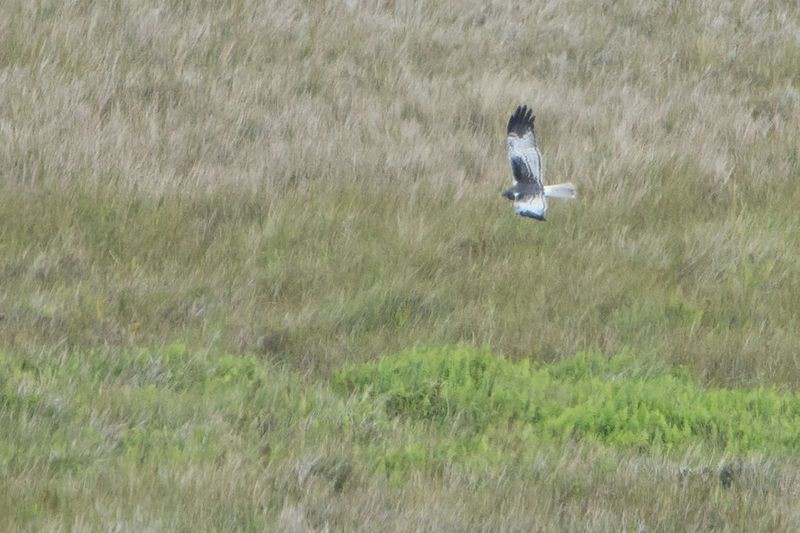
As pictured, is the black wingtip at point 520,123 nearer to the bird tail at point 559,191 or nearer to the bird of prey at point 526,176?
the bird of prey at point 526,176

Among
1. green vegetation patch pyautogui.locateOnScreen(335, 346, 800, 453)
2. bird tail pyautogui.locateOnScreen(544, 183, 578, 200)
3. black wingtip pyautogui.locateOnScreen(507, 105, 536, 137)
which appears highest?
black wingtip pyautogui.locateOnScreen(507, 105, 536, 137)

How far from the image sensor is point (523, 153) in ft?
25.8

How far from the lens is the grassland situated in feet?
15.2

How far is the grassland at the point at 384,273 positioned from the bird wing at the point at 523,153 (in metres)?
0.49

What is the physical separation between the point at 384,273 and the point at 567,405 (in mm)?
1990

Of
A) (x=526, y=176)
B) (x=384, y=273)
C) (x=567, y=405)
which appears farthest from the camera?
(x=526, y=176)

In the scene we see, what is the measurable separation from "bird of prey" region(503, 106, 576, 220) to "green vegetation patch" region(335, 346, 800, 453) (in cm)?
135

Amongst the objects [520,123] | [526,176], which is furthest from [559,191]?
[520,123]

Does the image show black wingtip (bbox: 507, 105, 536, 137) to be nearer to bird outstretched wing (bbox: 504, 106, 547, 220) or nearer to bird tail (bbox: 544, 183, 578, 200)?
bird outstretched wing (bbox: 504, 106, 547, 220)

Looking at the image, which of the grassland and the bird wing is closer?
the grassland

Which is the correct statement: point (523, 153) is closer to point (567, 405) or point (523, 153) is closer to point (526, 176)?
point (526, 176)

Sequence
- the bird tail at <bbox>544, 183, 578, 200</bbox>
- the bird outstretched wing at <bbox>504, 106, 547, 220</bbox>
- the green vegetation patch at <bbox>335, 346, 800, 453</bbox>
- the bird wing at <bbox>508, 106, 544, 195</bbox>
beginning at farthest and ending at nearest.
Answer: the bird wing at <bbox>508, 106, 544, 195</bbox> < the bird tail at <bbox>544, 183, 578, 200</bbox> < the bird outstretched wing at <bbox>504, 106, 547, 220</bbox> < the green vegetation patch at <bbox>335, 346, 800, 453</bbox>

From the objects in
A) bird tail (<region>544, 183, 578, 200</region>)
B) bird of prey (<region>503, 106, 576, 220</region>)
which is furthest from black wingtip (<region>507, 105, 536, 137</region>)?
bird tail (<region>544, 183, 578, 200</region>)

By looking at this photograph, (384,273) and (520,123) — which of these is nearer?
(384,273)
